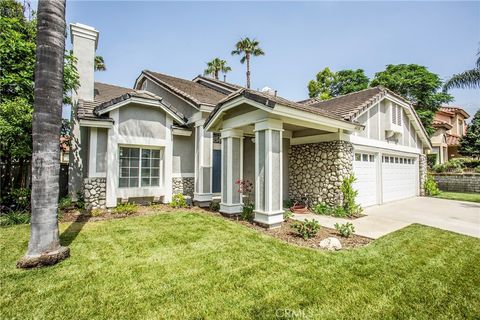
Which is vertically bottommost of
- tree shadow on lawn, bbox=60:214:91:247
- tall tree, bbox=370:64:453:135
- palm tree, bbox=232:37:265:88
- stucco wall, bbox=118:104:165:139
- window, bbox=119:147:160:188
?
tree shadow on lawn, bbox=60:214:91:247

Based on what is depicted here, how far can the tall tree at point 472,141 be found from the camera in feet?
78.9

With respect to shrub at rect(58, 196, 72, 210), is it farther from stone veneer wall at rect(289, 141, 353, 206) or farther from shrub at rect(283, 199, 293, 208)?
stone veneer wall at rect(289, 141, 353, 206)

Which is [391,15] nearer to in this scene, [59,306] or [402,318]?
[402,318]

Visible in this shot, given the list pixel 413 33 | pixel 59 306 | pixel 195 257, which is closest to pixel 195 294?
pixel 195 257

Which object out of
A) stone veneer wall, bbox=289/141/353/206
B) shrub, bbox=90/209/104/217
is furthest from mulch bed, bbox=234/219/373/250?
shrub, bbox=90/209/104/217

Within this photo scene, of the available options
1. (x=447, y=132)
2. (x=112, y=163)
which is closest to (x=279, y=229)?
(x=112, y=163)

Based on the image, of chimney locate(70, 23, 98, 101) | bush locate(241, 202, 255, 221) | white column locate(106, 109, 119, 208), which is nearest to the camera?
bush locate(241, 202, 255, 221)

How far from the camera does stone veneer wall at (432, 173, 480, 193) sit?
55.6ft

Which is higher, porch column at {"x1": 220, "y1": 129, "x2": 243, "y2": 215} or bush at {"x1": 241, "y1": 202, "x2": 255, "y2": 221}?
porch column at {"x1": 220, "y1": 129, "x2": 243, "y2": 215}

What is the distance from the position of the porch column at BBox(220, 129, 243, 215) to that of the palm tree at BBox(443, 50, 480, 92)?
15.0 m

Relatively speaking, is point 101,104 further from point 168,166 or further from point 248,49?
point 248,49

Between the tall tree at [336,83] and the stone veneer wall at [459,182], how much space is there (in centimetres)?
1484

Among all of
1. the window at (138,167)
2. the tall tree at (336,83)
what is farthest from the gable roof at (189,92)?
the tall tree at (336,83)

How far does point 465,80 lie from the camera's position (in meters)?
13.7
